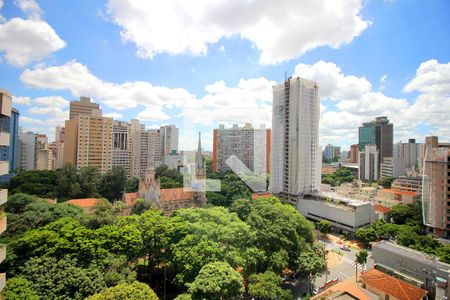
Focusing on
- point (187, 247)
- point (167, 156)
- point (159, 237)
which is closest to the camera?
point (187, 247)

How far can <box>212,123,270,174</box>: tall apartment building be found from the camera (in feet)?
93.1

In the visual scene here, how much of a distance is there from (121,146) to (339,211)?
28405 millimetres

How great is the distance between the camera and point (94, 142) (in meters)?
29.8

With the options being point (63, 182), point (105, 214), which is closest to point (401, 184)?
point (105, 214)

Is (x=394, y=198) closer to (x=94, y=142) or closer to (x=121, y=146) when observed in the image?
(x=121, y=146)

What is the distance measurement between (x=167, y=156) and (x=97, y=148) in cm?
982

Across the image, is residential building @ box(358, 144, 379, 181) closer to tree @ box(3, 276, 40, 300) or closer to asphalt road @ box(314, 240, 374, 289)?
asphalt road @ box(314, 240, 374, 289)

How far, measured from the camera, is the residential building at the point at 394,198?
2233 cm

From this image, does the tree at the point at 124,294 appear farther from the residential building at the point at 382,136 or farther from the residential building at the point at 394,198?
the residential building at the point at 382,136

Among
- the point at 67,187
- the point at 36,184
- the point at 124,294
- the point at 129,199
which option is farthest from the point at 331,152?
the point at 124,294

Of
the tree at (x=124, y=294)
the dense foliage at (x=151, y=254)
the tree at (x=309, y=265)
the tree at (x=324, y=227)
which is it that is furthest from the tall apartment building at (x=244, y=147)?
the tree at (x=124, y=294)

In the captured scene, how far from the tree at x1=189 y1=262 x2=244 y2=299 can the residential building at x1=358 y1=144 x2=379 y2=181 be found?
4232cm

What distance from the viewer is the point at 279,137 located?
23047 mm

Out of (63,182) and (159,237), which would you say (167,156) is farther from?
(159,237)
